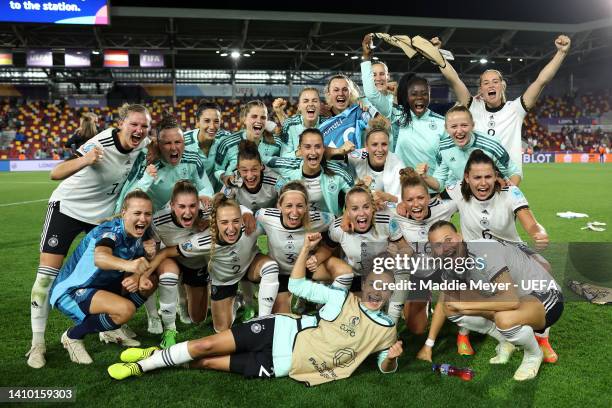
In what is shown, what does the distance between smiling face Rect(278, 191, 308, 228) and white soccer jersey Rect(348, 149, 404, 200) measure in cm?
82

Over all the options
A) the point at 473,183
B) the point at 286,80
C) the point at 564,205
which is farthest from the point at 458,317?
the point at 286,80

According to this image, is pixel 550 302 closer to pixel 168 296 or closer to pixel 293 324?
pixel 293 324

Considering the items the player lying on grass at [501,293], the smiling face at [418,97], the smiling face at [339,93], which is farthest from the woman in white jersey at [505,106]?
the player lying on grass at [501,293]

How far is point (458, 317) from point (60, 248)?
293 centimetres

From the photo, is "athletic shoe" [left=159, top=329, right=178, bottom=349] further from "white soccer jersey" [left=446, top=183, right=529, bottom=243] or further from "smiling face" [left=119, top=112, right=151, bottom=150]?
"white soccer jersey" [left=446, top=183, right=529, bottom=243]

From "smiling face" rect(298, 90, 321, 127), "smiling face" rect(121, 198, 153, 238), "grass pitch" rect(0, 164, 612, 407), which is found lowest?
"grass pitch" rect(0, 164, 612, 407)

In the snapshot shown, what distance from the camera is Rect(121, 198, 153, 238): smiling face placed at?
11.1ft

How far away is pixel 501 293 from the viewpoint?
3.03 metres

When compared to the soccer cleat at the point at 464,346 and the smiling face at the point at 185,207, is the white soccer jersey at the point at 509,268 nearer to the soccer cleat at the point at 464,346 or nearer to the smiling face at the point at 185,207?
the soccer cleat at the point at 464,346

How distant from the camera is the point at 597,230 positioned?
7676 millimetres

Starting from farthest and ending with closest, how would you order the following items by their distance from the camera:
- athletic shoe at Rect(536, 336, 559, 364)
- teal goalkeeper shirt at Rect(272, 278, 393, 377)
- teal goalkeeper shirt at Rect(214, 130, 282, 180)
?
teal goalkeeper shirt at Rect(214, 130, 282, 180) → athletic shoe at Rect(536, 336, 559, 364) → teal goalkeeper shirt at Rect(272, 278, 393, 377)

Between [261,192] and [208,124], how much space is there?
1.00 metres

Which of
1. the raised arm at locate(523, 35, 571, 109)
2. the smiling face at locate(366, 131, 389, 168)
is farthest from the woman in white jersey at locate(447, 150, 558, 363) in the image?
the raised arm at locate(523, 35, 571, 109)

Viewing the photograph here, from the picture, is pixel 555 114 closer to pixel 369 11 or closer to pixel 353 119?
pixel 369 11
